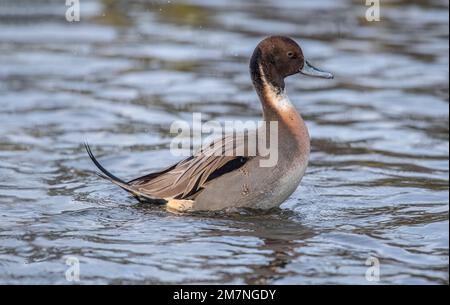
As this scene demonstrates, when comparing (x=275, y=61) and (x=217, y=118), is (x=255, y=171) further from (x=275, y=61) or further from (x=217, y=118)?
(x=217, y=118)

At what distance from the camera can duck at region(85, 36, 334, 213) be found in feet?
27.3

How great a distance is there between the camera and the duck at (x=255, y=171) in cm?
833

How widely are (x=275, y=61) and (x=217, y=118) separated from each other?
336 cm

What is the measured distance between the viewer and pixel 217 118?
1206 cm

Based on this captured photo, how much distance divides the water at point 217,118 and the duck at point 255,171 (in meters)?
0.16

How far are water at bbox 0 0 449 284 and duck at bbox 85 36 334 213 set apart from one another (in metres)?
0.16
